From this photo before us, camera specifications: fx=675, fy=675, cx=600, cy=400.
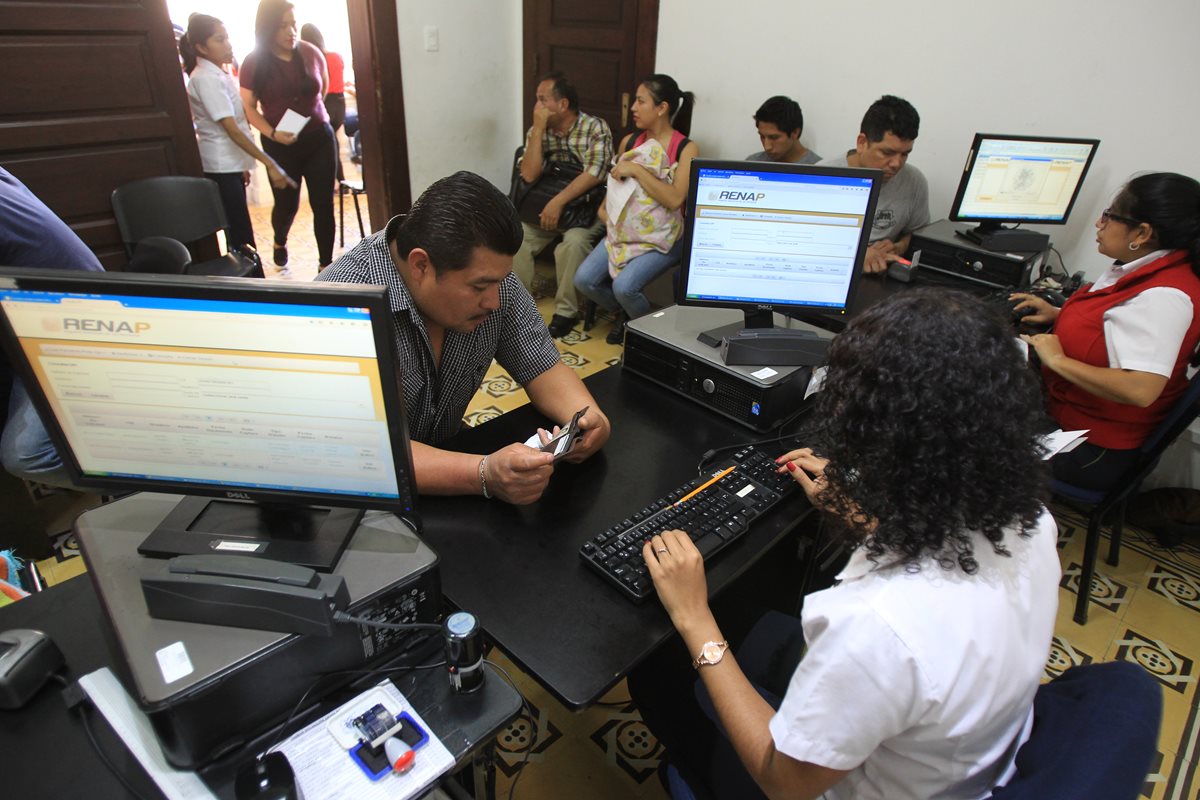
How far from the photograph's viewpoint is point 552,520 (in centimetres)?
117

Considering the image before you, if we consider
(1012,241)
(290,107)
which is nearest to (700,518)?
(1012,241)

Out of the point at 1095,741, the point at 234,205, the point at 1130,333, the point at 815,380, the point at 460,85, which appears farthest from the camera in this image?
the point at 460,85

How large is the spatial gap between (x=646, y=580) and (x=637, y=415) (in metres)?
0.54

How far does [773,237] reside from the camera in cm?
151

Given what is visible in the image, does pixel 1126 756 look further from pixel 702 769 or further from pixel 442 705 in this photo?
pixel 442 705

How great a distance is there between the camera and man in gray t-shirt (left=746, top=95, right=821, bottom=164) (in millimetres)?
2957

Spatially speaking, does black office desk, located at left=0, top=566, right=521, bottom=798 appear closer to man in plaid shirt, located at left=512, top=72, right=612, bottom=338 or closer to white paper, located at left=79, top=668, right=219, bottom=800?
white paper, located at left=79, top=668, right=219, bottom=800

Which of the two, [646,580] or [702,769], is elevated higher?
[646,580]

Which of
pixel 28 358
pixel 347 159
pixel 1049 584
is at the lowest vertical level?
pixel 347 159

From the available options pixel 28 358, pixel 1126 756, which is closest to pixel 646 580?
pixel 1126 756

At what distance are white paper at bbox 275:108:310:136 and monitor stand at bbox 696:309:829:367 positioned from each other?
298cm

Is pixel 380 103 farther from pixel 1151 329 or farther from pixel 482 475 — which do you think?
pixel 1151 329

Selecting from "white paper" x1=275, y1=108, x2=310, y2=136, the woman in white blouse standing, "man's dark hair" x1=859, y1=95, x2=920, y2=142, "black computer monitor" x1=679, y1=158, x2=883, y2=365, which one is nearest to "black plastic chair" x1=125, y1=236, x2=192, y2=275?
the woman in white blouse standing

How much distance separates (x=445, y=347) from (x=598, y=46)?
291 centimetres
